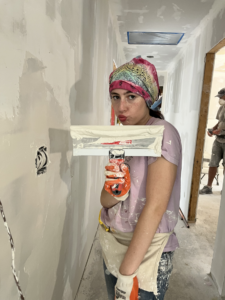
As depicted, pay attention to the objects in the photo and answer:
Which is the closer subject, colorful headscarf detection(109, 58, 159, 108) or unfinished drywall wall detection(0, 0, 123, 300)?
unfinished drywall wall detection(0, 0, 123, 300)

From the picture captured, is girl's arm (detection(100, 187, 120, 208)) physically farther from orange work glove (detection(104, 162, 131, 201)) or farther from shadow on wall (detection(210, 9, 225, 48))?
shadow on wall (detection(210, 9, 225, 48))

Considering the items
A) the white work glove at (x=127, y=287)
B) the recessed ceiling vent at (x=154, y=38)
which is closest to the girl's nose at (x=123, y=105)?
the white work glove at (x=127, y=287)

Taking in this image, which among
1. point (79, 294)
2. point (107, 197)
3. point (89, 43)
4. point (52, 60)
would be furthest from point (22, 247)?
point (89, 43)

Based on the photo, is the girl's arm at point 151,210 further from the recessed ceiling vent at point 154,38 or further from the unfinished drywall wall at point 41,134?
the recessed ceiling vent at point 154,38

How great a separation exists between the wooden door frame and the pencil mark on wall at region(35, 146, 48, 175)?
1.85 metres

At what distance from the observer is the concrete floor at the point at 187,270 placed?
1.34 m

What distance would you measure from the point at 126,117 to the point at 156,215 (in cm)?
37

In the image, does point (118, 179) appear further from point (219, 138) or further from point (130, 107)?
point (219, 138)

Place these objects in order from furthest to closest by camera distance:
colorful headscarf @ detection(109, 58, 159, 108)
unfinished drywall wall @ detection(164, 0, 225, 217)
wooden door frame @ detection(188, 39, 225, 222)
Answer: wooden door frame @ detection(188, 39, 225, 222) → unfinished drywall wall @ detection(164, 0, 225, 217) → colorful headscarf @ detection(109, 58, 159, 108)

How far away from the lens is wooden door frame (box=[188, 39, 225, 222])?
6.49ft

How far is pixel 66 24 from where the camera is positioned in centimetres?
82

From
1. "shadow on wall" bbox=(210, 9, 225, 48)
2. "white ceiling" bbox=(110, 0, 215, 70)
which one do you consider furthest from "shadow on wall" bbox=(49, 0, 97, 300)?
"shadow on wall" bbox=(210, 9, 225, 48)

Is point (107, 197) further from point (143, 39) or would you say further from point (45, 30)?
point (143, 39)

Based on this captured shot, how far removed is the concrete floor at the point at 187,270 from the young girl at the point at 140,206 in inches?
26.9
